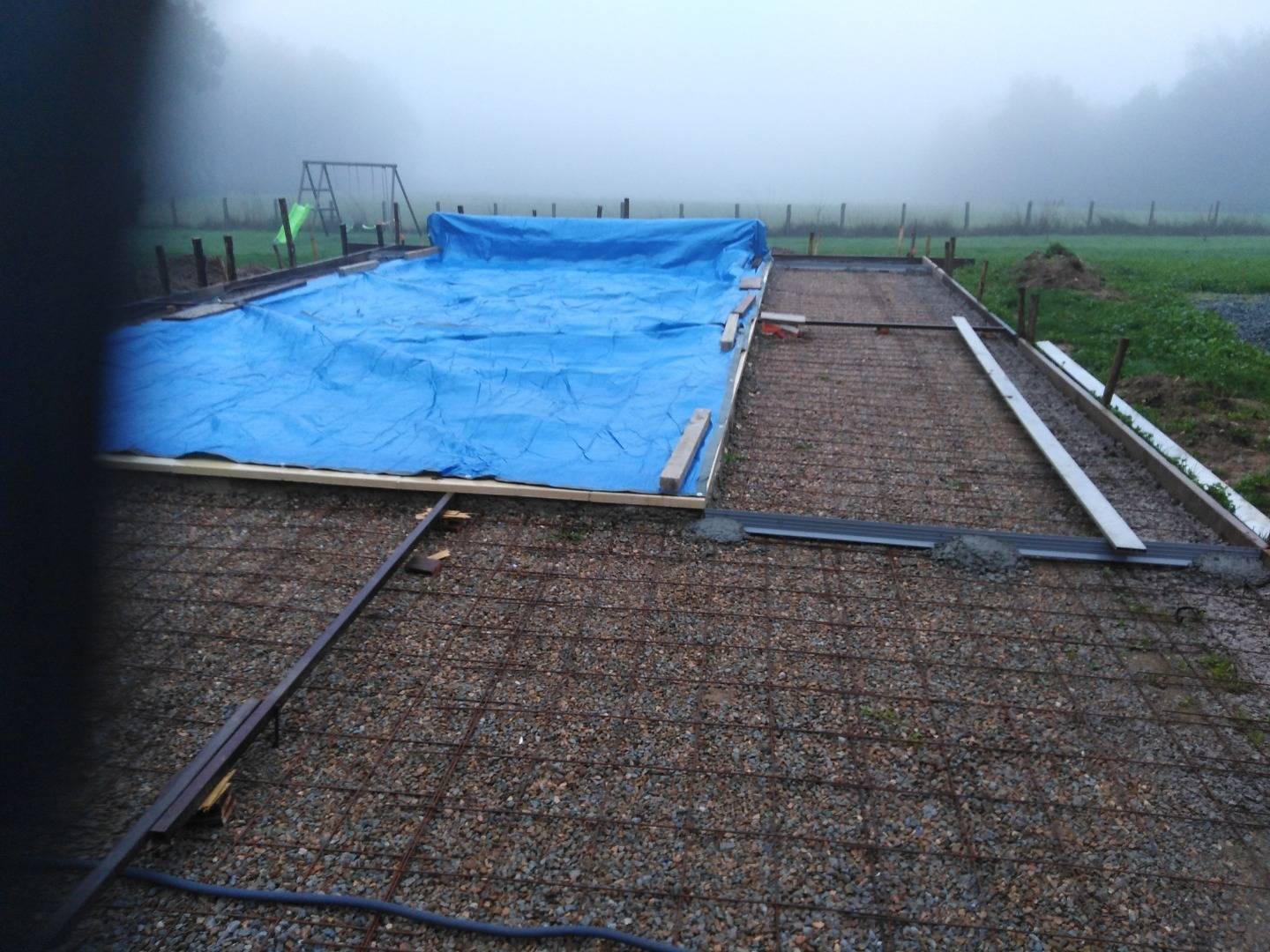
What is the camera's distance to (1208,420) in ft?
18.9

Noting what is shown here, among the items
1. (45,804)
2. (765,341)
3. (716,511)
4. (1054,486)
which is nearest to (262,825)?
(45,804)

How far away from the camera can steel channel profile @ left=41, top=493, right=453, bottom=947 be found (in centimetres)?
179

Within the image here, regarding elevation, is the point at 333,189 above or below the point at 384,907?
above

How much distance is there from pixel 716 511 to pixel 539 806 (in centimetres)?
204

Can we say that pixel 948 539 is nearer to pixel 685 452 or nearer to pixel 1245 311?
pixel 685 452

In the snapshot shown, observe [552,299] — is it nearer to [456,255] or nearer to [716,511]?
[456,255]

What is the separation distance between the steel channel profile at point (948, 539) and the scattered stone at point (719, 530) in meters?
0.05

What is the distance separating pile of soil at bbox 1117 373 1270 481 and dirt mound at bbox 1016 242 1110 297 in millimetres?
5185

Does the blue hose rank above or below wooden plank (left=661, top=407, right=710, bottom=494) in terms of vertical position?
below

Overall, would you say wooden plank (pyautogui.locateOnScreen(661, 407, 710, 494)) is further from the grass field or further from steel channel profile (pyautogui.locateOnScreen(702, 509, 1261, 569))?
the grass field

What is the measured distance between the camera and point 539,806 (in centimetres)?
224

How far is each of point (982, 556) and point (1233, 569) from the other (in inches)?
42.8

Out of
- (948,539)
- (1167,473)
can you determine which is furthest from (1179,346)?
(948,539)

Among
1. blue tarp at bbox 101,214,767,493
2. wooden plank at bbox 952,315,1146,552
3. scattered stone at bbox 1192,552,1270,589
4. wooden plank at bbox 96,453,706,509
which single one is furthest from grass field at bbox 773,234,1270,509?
wooden plank at bbox 96,453,706,509
